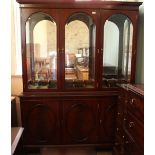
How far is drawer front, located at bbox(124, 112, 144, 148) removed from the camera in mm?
1637

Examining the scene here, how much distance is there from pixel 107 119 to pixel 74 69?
83cm

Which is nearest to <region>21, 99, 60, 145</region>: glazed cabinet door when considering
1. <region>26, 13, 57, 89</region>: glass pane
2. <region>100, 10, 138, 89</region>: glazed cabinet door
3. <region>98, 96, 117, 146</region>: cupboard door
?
<region>26, 13, 57, 89</region>: glass pane

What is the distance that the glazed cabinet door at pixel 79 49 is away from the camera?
8.09 feet

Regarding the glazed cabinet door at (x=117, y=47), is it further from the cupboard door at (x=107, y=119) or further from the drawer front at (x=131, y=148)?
the drawer front at (x=131, y=148)

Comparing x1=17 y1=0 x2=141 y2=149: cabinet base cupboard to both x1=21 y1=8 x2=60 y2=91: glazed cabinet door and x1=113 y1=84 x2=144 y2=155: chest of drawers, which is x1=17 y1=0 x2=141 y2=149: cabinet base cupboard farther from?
x1=113 y1=84 x2=144 y2=155: chest of drawers

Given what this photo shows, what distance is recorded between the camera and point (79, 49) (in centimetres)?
269

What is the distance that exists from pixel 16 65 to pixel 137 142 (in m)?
2.06

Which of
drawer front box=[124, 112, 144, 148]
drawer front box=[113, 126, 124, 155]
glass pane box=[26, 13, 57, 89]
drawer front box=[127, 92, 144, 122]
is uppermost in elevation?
glass pane box=[26, 13, 57, 89]

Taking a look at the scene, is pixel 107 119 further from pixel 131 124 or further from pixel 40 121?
pixel 40 121

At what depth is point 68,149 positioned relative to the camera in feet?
8.77

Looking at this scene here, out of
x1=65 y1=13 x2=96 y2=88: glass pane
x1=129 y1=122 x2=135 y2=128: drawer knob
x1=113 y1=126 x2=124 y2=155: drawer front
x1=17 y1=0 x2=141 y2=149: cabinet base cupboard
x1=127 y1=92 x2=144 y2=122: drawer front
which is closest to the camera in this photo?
x1=127 y1=92 x2=144 y2=122: drawer front

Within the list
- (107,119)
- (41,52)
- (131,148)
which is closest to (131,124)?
(131,148)

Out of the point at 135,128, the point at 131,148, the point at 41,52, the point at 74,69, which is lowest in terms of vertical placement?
the point at 131,148
